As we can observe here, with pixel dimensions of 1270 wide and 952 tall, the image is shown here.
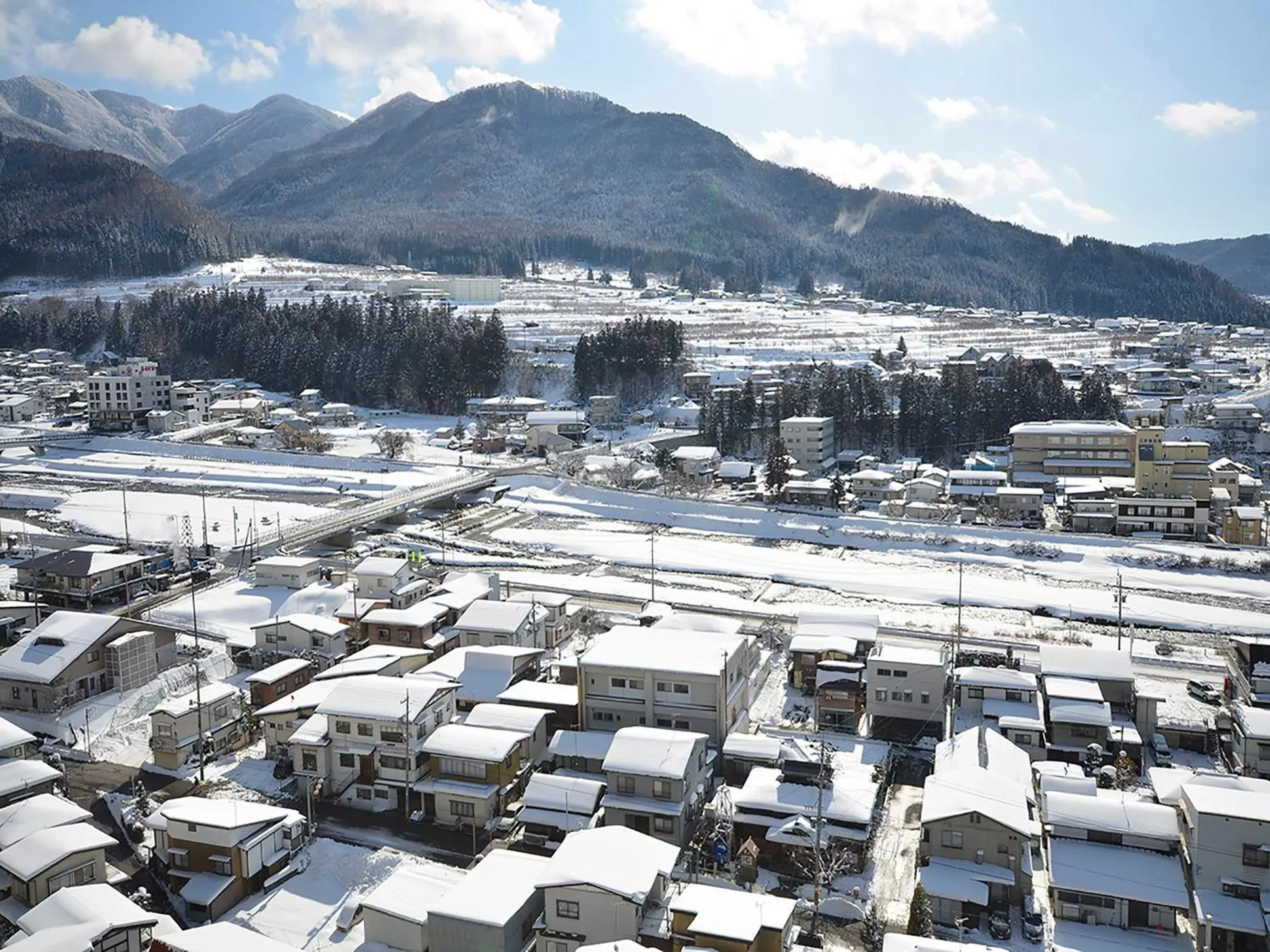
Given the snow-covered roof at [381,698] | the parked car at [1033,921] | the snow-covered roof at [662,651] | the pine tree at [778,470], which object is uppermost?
the pine tree at [778,470]

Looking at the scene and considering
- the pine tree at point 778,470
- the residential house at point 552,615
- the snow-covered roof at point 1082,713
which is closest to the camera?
the snow-covered roof at point 1082,713

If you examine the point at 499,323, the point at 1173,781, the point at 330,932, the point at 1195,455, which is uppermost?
the point at 499,323

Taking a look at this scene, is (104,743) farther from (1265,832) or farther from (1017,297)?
(1017,297)

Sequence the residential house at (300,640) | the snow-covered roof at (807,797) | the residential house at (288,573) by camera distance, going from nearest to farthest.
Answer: the snow-covered roof at (807,797) → the residential house at (300,640) → the residential house at (288,573)

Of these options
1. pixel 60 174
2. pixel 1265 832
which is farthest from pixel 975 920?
pixel 60 174

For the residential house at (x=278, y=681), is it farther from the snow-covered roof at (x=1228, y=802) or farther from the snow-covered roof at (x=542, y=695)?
the snow-covered roof at (x=1228, y=802)

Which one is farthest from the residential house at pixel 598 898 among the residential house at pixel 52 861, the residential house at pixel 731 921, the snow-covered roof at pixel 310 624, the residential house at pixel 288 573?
the residential house at pixel 288 573

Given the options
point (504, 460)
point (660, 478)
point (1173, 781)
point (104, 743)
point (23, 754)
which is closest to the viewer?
point (1173, 781)
